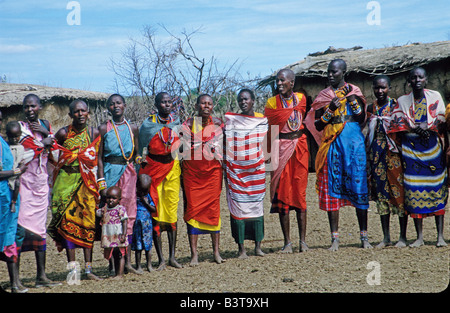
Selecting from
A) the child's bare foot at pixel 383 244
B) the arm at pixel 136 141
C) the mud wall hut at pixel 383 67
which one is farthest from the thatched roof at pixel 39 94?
the child's bare foot at pixel 383 244

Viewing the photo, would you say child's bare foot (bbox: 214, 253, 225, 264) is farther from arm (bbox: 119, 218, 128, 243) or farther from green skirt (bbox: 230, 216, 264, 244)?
arm (bbox: 119, 218, 128, 243)

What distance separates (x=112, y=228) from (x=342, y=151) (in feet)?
9.33

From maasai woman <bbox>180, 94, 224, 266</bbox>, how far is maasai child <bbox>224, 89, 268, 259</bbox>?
0.63 feet

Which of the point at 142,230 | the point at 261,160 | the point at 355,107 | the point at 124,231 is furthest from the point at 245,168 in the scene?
the point at 124,231

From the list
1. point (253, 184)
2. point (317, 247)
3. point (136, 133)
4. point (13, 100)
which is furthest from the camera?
point (13, 100)

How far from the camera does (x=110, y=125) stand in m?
5.62

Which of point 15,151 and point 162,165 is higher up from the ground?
point 15,151

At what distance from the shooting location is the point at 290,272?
5.45 m

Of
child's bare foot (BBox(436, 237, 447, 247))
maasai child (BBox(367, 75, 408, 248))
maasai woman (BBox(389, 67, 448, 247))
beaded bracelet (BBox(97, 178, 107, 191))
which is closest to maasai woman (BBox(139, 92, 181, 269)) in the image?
beaded bracelet (BBox(97, 178, 107, 191))

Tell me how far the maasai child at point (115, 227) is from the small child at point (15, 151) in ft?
2.82

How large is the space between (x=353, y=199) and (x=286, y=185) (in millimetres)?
815

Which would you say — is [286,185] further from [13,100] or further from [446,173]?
[13,100]

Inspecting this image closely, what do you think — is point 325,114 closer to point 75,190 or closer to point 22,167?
point 75,190

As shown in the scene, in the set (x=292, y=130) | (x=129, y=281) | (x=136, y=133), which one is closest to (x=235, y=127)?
(x=292, y=130)
